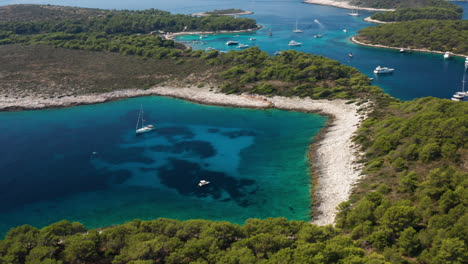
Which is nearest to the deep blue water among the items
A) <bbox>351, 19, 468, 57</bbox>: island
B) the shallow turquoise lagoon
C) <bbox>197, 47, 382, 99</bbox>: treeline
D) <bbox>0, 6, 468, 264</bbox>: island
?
<bbox>351, 19, 468, 57</bbox>: island

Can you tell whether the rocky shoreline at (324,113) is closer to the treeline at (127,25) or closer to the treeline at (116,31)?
the treeline at (116,31)

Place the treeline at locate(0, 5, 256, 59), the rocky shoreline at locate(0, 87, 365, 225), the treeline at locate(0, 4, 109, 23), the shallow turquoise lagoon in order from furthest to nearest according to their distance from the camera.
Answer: the treeline at locate(0, 4, 109, 23), the treeline at locate(0, 5, 256, 59), the shallow turquoise lagoon, the rocky shoreline at locate(0, 87, 365, 225)

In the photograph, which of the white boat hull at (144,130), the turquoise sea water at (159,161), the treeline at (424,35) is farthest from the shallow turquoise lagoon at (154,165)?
the treeline at (424,35)

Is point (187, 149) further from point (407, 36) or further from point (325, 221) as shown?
point (407, 36)

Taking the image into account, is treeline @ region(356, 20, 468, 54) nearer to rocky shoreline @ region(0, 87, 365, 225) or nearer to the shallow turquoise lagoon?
rocky shoreline @ region(0, 87, 365, 225)

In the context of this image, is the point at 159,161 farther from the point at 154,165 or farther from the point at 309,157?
the point at 309,157

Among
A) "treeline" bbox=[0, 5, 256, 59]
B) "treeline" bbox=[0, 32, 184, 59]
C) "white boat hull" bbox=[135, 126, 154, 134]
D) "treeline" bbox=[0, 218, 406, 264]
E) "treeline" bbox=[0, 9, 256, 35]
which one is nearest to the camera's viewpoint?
"treeline" bbox=[0, 218, 406, 264]

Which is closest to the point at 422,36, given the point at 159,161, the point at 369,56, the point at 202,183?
the point at 369,56
